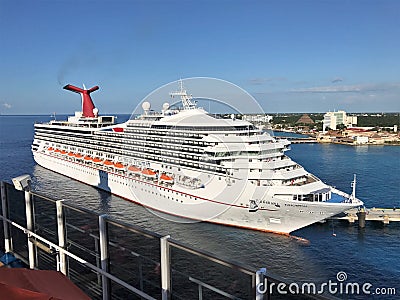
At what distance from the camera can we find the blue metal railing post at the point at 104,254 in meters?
2.65

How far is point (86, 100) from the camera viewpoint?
34.7 m

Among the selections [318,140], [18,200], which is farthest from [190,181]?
[318,140]

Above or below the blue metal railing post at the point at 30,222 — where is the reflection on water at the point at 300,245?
below

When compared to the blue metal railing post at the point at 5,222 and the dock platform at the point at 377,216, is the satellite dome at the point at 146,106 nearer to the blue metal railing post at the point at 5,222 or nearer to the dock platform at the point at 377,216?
the dock platform at the point at 377,216

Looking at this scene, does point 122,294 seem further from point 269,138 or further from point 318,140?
point 318,140

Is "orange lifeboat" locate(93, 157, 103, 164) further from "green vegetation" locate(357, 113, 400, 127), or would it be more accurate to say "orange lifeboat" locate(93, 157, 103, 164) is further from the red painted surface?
"green vegetation" locate(357, 113, 400, 127)

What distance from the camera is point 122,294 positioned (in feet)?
9.43

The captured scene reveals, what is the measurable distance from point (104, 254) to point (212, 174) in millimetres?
13299

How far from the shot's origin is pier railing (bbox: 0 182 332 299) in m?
2.08

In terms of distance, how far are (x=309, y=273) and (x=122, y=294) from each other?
10450 millimetres

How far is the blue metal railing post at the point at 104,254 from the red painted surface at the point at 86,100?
3178cm

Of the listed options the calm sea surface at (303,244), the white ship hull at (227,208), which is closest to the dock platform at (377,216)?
the calm sea surface at (303,244)

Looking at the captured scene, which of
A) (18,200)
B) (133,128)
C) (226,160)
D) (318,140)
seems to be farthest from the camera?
(318,140)

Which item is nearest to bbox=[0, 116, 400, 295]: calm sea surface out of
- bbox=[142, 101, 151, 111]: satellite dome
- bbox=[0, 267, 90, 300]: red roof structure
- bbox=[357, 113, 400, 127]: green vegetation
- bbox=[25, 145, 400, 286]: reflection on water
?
bbox=[25, 145, 400, 286]: reflection on water
